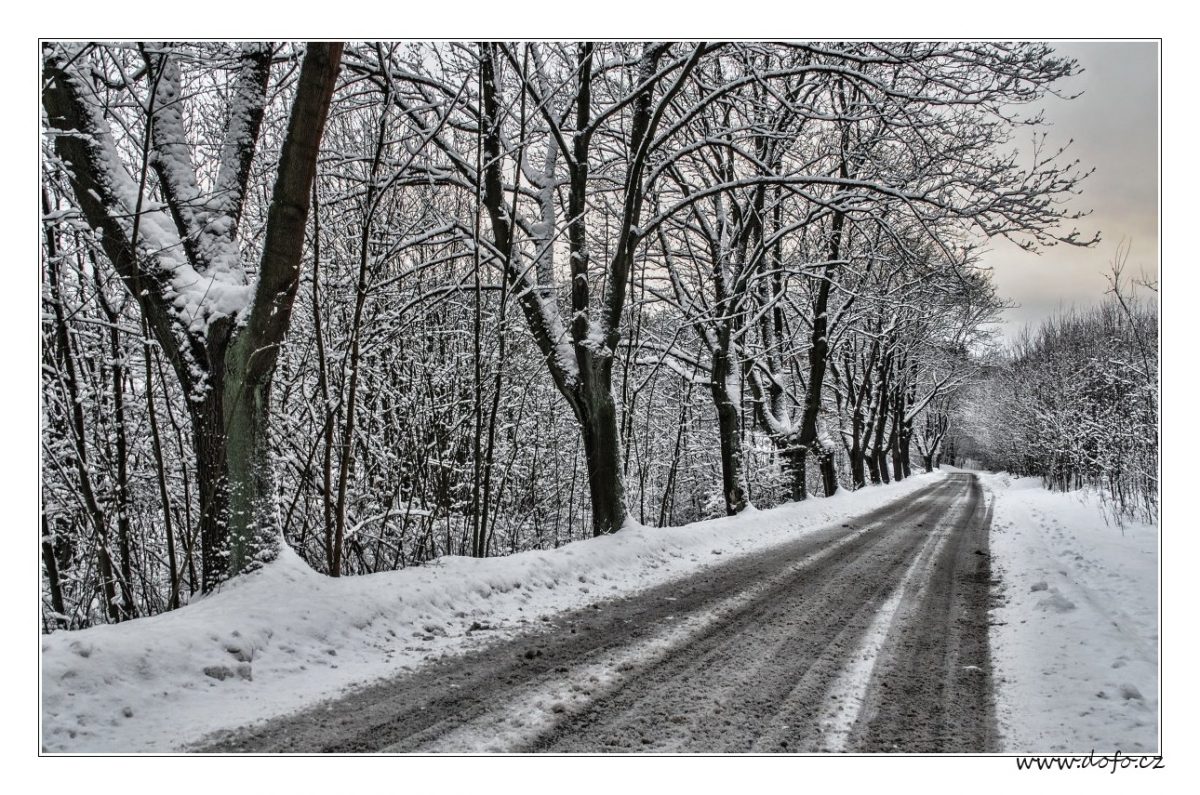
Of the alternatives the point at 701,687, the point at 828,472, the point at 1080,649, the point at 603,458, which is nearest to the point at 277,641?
the point at 701,687

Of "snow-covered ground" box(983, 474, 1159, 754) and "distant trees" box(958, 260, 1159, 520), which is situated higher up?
"distant trees" box(958, 260, 1159, 520)

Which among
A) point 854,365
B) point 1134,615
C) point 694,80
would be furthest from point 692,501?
point 1134,615

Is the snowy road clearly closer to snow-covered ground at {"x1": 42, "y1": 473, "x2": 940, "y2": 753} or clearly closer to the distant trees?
snow-covered ground at {"x1": 42, "y1": 473, "x2": 940, "y2": 753}

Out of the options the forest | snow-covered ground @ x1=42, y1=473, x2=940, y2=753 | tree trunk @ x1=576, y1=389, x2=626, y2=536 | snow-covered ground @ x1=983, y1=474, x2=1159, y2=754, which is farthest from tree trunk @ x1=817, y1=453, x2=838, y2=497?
snow-covered ground @ x1=42, y1=473, x2=940, y2=753

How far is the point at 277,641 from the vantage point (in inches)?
151

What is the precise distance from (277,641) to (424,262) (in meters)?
5.58

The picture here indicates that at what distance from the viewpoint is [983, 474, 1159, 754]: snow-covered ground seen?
299 cm

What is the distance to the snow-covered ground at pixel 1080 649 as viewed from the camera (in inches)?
118

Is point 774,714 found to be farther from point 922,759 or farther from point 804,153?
point 804,153

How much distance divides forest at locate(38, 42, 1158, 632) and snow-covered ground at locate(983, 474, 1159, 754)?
110cm

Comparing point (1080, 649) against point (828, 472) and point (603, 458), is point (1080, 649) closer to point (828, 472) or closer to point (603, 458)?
point (603, 458)

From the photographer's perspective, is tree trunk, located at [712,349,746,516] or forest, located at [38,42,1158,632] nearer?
forest, located at [38,42,1158,632]

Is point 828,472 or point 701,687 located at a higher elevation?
point 701,687

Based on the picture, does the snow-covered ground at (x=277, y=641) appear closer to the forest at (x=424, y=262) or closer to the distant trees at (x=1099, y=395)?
the forest at (x=424, y=262)
